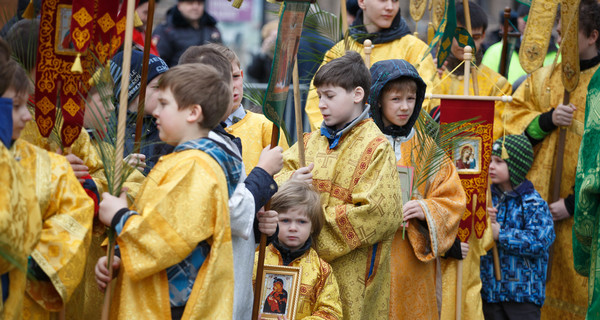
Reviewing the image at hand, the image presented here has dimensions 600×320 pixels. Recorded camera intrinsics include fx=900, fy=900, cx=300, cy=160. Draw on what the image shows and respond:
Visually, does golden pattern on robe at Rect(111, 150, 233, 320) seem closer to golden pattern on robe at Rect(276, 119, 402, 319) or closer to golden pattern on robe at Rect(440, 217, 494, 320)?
golden pattern on robe at Rect(276, 119, 402, 319)

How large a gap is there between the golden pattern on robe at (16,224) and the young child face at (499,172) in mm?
4071

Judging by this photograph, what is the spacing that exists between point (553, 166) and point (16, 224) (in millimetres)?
4968

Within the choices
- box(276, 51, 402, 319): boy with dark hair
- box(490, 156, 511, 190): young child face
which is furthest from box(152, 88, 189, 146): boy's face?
box(490, 156, 511, 190): young child face

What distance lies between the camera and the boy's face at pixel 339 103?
4852 mm

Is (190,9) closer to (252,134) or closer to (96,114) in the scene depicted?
(252,134)

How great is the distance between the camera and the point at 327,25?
5328 mm

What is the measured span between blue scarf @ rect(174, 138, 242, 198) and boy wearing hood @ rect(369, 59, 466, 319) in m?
1.72

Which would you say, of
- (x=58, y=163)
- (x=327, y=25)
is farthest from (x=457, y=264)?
(x=58, y=163)

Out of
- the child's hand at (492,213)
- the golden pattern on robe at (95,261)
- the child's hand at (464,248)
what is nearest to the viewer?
the golden pattern on robe at (95,261)

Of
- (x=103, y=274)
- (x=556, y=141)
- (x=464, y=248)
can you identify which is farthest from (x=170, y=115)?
(x=556, y=141)

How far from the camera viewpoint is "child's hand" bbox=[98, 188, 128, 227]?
3516 mm

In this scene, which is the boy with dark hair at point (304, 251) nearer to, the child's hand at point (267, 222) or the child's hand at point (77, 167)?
the child's hand at point (267, 222)

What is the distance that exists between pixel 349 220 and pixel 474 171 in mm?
1485

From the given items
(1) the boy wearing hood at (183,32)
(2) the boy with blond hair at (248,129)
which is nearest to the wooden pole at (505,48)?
(1) the boy wearing hood at (183,32)
